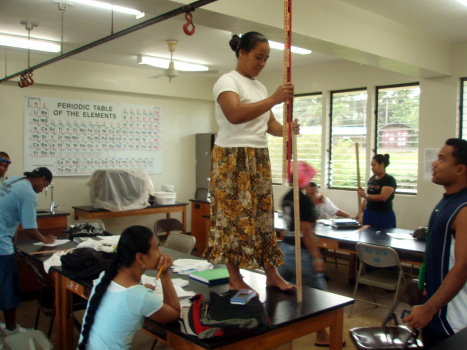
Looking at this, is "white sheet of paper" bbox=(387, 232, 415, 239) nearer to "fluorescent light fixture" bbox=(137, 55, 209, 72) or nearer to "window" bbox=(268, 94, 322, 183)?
"window" bbox=(268, 94, 322, 183)

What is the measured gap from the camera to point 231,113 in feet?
6.24

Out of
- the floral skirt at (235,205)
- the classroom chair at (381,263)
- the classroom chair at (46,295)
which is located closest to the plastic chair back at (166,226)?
the classroom chair at (46,295)

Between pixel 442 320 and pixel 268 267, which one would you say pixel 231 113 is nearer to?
pixel 268 267

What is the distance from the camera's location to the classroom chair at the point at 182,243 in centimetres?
417

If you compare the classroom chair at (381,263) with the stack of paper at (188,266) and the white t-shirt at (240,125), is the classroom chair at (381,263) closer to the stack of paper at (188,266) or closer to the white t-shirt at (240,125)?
the stack of paper at (188,266)

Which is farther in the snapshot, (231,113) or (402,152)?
(402,152)

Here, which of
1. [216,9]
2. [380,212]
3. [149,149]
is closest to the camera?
[216,9]

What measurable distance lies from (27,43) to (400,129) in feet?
17.2

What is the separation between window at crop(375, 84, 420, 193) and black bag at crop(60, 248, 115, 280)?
4838 mm

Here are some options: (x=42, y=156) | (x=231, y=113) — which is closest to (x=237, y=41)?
(x=231, y=113)

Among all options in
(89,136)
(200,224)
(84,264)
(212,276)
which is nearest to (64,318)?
(84,264)

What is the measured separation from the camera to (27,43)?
571cm

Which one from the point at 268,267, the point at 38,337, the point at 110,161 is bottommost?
the point at 38,337

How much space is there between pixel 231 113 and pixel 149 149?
6350 millimetres
